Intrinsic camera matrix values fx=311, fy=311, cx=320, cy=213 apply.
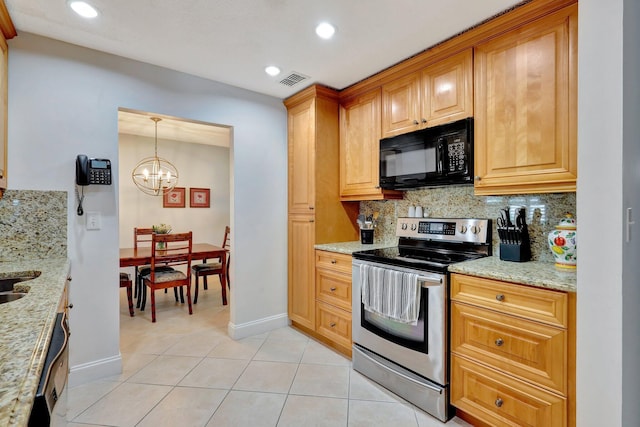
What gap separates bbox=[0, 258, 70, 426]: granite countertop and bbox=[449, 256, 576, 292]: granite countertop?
176 centimetres

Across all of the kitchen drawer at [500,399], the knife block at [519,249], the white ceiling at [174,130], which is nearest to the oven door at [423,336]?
the kitchen drawer at [500,399]

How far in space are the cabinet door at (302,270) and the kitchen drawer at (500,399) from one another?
142cm

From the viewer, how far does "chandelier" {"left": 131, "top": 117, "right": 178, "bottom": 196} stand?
4.73 m

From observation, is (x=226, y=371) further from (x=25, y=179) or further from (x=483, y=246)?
(x=483, y=246)

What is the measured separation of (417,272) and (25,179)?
2.56 metres

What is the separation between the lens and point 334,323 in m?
2.67

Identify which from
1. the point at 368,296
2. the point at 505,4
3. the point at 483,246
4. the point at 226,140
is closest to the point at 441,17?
the point at 505,4

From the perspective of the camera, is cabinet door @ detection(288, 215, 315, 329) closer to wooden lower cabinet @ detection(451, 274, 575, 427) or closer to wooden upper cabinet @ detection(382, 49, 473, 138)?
wooden upper cabinet @ detection(382, 49, 473, 138)

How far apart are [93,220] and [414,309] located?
2.28m

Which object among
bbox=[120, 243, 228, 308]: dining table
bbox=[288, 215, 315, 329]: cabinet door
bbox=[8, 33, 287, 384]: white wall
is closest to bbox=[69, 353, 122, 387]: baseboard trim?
bbox=[8, 33, 287, 384]: white wall

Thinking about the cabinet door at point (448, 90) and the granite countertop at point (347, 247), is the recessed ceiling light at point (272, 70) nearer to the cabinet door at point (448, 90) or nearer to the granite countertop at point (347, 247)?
the cabinet door at point (448, 90)

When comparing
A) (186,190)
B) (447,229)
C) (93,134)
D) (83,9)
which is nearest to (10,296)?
(93,134)
